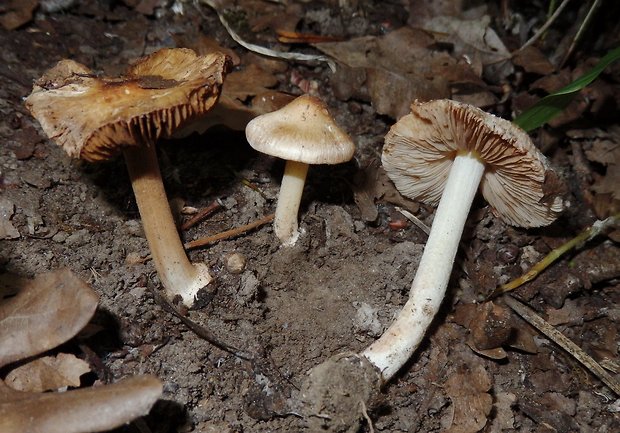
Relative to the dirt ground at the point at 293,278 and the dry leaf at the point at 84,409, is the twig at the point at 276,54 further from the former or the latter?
the dry leaf at the point at 84,409

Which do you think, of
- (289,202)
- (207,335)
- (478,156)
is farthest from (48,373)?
(478,156)

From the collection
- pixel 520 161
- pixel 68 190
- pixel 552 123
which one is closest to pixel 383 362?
pixel 520 161

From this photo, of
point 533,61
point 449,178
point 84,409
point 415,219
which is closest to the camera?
point 84,409

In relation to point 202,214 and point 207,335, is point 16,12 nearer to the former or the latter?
point 202,214

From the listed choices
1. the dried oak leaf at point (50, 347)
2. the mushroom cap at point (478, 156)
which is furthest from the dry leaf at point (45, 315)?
the mushroom cap at point (478, 156)

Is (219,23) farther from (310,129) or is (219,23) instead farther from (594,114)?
(594,114)

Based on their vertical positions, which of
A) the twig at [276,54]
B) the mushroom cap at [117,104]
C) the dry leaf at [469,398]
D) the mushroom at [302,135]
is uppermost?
the mushroom cap at [117,104]

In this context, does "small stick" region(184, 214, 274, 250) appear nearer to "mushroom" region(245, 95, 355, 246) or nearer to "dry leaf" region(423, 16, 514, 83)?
"mushroom" region(245, 95, 355, 246)
